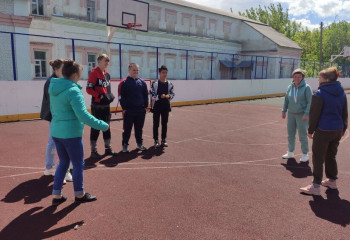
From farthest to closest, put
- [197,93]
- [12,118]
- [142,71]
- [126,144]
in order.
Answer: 1. [142,71]
2. [197,93]
3. [12,118]
4. [126,144]

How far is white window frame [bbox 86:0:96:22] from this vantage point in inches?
989

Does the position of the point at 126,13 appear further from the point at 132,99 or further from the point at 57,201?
the point at 57,201

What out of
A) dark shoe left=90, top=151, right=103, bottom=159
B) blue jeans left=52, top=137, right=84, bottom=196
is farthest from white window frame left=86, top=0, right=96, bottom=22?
blue jeans left=52, top=137, right=84, bottom=196

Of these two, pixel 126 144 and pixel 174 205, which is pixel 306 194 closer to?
pixel 174 205

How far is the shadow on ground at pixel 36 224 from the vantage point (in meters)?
3.28

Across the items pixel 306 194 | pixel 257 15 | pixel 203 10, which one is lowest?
pixel 306 194

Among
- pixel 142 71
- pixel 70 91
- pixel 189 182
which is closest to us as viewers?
pixel 70 91

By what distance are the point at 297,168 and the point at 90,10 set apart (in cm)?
2386

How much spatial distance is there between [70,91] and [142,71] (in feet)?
81.6

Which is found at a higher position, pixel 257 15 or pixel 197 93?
pixel 257 15

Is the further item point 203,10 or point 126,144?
point 203,10

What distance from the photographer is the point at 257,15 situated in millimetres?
57906

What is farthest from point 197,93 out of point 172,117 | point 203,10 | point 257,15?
point 257,15

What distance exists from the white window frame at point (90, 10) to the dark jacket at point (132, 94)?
829 inches
